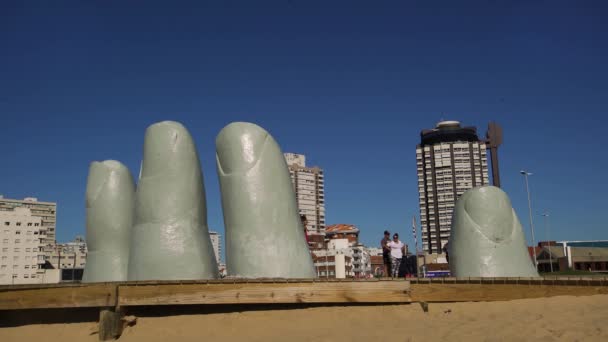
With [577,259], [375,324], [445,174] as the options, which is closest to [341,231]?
[445,174]

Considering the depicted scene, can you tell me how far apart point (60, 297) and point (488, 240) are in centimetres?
753

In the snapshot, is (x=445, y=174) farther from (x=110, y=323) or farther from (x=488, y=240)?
(x=110, y=323)

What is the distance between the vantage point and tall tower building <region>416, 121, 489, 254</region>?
90125 mm

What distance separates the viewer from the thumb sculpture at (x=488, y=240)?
999 centimetres

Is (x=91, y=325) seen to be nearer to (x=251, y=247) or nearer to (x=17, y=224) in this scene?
(x=251, y=247)

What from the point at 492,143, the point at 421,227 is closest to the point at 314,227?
the point at 421,227

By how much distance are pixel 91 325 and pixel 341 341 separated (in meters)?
4.13

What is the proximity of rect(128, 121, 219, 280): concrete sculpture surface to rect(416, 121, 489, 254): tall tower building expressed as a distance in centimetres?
8251

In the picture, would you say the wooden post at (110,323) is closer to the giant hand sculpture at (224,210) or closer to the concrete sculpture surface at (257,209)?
the giant hand sculpture at (224,210)

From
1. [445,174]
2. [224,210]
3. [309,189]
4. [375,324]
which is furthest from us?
[309,189]

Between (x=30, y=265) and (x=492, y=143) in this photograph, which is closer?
(x=492, y=143)

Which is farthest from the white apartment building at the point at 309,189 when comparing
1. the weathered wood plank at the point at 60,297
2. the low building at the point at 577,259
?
the weathered wood plank at the point at 60,297

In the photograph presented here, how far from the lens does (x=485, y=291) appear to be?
733cm

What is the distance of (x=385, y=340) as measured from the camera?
584 cm
